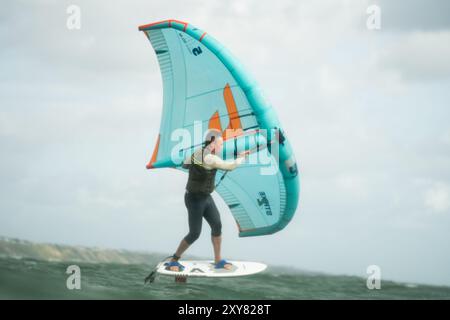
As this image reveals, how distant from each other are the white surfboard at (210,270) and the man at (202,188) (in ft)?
0.48

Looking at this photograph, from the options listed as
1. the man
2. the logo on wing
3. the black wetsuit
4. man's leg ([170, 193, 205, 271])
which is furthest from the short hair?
the logo on wing

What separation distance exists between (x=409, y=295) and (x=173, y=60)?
5313 mm

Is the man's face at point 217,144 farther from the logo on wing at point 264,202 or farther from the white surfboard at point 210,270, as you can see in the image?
the white surfboard at point 210,270

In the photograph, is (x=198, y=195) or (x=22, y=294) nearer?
(x=22, y=294)

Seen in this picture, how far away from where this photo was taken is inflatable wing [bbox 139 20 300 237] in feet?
23.8

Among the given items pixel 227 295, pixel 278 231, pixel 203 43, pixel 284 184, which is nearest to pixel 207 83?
pixel 203 43

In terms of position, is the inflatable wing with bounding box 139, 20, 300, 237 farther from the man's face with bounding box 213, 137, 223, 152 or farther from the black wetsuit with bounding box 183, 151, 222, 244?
the black wetsuit with bounding box 183, 151, 222, 244

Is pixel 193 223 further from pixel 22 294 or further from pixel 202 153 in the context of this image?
pixel 22 294

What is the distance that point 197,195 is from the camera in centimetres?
722

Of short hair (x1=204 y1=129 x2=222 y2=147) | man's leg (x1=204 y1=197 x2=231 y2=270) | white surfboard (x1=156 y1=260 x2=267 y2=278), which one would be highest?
short hair (x1=204 y1=129 x2=222 y2=147)

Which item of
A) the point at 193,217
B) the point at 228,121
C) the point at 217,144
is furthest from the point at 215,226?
the point at 228,121

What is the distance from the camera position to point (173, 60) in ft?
26.9

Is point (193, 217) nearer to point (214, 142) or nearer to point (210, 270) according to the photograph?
point (210, 270)

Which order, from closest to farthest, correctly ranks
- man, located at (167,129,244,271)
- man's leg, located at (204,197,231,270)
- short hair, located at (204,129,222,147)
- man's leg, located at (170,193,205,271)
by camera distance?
man, located at (167,129,244,271), short hair, located at (204,129,222,147), man's leg, located at (170,193,205,271), man's leg, located at (204,197,231,270)
